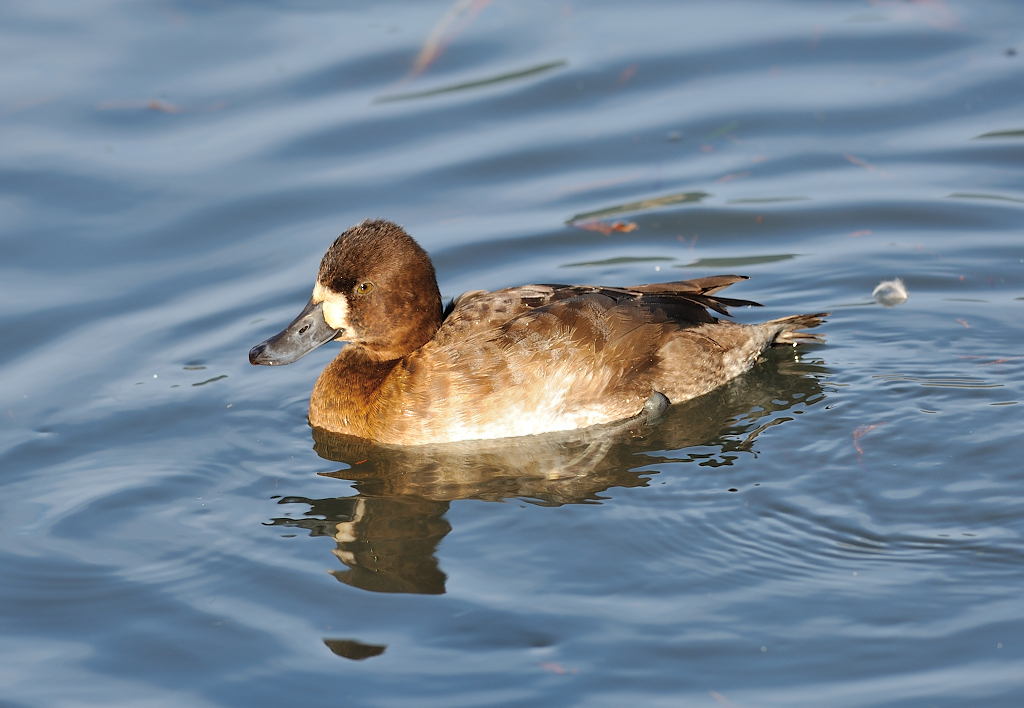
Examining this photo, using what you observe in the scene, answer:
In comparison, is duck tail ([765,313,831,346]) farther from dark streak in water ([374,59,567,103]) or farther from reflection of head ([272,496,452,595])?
dark streak in water ([374,59,567,103])

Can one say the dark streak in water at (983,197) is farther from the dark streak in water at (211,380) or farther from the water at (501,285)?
the dark streak in water at (211,380)

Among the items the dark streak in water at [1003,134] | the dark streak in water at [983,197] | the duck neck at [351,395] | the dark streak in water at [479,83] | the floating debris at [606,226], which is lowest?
the duck neck at [351,395]

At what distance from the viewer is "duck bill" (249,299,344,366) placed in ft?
21.7

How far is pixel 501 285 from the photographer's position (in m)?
8.24

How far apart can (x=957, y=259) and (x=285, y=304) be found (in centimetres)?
469

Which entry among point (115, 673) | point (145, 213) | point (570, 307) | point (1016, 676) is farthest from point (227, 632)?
point (145, 213)

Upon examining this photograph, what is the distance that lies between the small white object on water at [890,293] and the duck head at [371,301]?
3.01 m

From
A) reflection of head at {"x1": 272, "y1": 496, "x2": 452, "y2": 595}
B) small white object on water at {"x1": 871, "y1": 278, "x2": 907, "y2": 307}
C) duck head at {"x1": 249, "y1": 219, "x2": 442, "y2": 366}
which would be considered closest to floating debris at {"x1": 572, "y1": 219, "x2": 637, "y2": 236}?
small white object on water at {"x1": 871, "y1": 278, "x2": 907, "y2": 307}

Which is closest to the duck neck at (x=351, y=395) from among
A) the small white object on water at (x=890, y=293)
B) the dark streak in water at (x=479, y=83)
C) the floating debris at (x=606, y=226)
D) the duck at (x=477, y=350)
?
the duck at (x=477, y=350)

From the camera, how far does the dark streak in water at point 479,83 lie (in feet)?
35.5

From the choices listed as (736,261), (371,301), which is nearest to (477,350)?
(371,301)

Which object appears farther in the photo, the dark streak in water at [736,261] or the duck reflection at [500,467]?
the dark streak in water at [736,261]

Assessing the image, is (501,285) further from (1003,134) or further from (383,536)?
(1003,134)

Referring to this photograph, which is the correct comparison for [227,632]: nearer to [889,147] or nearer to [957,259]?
[957,259]
